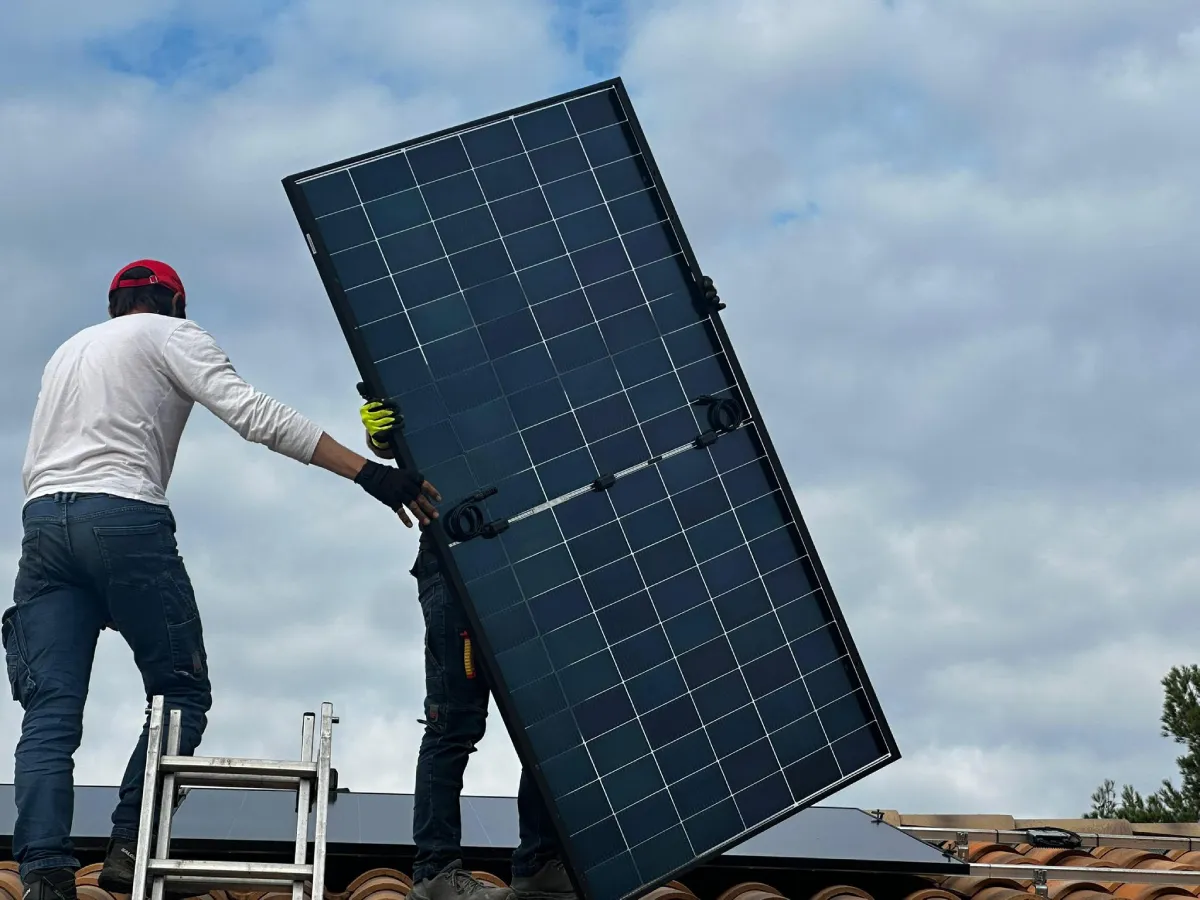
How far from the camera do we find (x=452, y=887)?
6.90 m

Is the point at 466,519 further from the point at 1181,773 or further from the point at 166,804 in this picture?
the point at 1181,773

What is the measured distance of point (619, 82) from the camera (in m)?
8.06

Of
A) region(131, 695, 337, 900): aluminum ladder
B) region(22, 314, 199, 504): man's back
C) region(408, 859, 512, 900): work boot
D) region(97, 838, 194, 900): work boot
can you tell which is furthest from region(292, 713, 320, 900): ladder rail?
region(22, 314, 199, 504): man's back

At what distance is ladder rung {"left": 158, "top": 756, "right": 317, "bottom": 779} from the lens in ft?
20.2

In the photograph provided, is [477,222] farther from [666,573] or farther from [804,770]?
[804,770]

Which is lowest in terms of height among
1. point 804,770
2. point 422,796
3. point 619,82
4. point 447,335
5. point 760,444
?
point 804,770

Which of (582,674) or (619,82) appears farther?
(619,82)

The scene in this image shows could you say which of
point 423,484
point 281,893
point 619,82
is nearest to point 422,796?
point 281,893

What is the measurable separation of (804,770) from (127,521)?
132 inches

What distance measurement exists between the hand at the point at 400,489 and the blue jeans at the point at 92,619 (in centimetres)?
93

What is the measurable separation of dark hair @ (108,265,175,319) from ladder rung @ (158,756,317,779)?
7.27 feet

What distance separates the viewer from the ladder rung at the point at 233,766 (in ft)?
20.2

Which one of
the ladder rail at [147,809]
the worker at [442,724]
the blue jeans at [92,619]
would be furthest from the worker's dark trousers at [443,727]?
the ladder rail at [147,809]

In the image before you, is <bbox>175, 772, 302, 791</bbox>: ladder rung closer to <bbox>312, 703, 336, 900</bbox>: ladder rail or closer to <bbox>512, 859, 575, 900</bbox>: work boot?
<bbox>312, 703, 336, 900</bbox>: ladder rail
